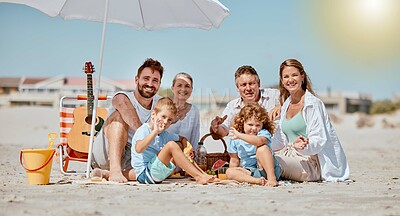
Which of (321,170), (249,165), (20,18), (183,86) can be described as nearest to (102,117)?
(183,86)

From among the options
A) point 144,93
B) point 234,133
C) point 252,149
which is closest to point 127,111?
point 144,93

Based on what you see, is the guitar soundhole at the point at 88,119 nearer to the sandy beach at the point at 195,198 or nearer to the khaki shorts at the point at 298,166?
the sandy beach at the point at 195,198

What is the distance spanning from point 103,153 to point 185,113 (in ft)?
3.01

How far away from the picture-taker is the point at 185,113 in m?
6.23

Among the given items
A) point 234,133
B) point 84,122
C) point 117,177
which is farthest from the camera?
point 84,122

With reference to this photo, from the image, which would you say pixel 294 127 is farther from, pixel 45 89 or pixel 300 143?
pixel 45 89

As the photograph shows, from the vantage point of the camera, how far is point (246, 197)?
4668 millimetres

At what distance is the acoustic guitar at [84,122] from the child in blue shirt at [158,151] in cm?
122

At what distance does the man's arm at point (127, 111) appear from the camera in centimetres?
578

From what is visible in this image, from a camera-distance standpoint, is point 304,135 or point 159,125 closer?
point 159,125

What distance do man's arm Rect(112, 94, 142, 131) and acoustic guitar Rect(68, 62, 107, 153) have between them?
634mm

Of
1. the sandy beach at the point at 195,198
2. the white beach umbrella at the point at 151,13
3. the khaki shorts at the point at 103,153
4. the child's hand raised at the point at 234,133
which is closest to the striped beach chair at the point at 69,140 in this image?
the sandy beach at the point at 195,198

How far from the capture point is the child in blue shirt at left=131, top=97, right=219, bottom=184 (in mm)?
5250

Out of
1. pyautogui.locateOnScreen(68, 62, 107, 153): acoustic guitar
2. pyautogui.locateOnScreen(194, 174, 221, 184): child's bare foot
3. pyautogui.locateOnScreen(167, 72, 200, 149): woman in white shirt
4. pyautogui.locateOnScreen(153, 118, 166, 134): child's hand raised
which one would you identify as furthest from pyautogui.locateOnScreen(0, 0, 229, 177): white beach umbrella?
pyautogui.locateOnScreen(194, 174, 221, 184): child's bare foot
